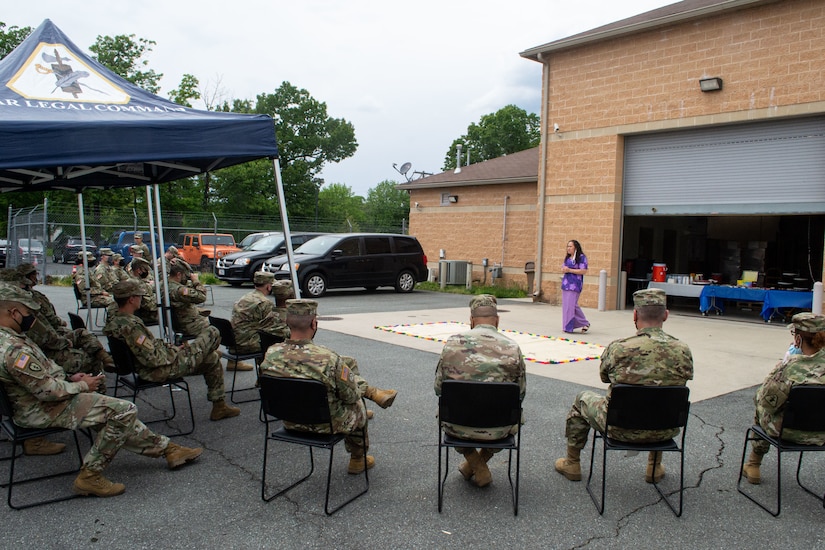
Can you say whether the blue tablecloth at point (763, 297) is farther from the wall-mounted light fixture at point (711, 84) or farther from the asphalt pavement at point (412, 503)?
the asphalt pavement at point (412, 503)

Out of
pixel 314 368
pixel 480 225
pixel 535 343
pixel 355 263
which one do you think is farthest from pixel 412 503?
pixel 480 225

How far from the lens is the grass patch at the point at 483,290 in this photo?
18062 mm

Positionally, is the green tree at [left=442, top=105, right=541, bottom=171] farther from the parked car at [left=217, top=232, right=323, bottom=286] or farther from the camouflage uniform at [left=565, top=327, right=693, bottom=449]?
the camouflage uniform at [left=565, top=327, right=693, bottom=449]

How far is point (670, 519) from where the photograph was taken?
3594 mm

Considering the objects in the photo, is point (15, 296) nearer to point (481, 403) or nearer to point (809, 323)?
point (481, 403)

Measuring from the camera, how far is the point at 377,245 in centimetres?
1725

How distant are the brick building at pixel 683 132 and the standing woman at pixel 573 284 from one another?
3.75 m

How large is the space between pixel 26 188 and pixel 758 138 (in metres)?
Result: 12.3

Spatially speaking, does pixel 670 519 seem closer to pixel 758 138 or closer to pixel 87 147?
pixel 87 147

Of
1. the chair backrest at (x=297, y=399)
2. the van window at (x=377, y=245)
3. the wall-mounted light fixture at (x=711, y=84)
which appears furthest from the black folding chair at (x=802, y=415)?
the van window at (x=377, y=245)

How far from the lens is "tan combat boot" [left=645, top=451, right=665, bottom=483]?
4.06 metres

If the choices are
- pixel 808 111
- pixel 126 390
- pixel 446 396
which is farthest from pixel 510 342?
pixel 808 111

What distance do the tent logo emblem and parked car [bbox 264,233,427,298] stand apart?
31.5 ft

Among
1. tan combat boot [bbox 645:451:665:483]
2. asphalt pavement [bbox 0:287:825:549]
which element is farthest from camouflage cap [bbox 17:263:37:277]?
tan combat boot [bbox 645:451:665:483]
